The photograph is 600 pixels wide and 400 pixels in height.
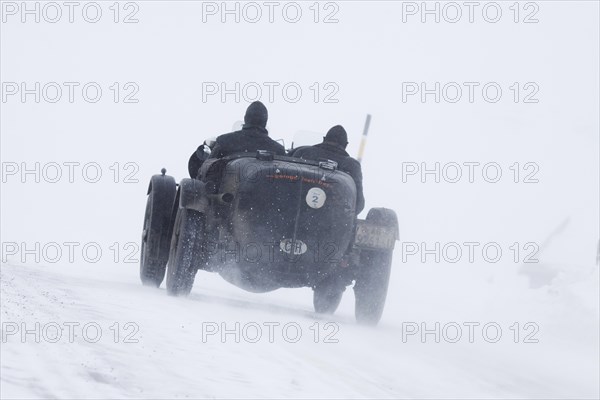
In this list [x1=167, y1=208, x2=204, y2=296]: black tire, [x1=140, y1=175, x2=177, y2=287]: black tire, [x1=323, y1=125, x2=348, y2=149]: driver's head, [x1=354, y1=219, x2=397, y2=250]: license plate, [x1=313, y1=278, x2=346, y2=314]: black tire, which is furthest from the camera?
[x1=313, y1=278, x2=346, y2=314]: black tire

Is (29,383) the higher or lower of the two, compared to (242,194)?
lower

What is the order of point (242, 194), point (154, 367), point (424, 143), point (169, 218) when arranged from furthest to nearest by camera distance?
1. point (424, 143)
2. point (169, 218)
3. point (242, 194)
4. point (154, 367)

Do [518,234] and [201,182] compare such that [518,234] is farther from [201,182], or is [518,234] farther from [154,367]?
[154,367]

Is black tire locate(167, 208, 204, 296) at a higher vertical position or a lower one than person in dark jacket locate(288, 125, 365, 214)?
lower

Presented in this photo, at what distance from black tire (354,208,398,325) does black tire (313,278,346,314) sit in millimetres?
314

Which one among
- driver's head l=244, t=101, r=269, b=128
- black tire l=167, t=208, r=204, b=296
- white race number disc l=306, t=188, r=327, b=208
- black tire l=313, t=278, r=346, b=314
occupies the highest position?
driver's head l=244, t=101, r=269, b=128

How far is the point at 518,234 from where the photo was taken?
49.7m

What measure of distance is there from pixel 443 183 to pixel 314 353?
203 ft

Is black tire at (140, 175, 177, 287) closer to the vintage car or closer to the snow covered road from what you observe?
the vintage car

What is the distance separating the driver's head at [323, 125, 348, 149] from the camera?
473 inches

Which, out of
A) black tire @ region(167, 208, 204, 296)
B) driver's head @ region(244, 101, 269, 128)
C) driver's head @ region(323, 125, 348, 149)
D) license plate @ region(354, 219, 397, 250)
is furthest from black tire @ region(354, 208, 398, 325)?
black tire @ region(167, 208, 204, 296)

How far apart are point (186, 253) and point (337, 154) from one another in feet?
7.02

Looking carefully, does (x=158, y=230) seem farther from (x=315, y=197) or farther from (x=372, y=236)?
(x=372, y=236)

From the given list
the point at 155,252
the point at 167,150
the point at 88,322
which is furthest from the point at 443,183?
the point at 88,322
